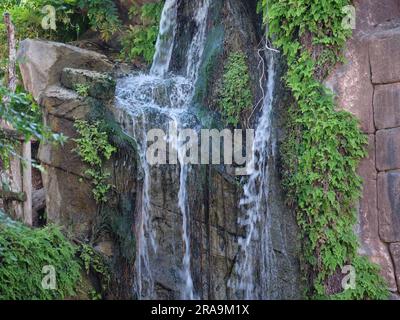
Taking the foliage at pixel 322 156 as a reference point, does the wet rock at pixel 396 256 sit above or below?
below

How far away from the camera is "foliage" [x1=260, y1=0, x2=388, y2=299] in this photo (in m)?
7.39

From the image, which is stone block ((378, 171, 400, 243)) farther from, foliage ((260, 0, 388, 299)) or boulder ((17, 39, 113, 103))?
boulder ((17, 39, 113, 103))

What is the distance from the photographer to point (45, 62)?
347 inches

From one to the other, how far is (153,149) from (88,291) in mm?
2154

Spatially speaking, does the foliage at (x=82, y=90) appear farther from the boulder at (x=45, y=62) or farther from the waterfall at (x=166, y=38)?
the waterfall at (x=166, y=38)

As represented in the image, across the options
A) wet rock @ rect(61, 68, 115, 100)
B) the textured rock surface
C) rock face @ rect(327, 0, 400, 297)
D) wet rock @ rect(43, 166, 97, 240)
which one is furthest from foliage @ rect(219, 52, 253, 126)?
the textured rock surface

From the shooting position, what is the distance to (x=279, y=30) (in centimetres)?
806

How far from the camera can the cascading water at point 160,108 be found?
780 centimetres

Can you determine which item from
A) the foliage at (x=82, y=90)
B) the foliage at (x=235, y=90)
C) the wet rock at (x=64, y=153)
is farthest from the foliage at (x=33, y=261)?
the foliage at (x=235, y=90)

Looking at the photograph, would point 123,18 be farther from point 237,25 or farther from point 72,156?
point 72,156

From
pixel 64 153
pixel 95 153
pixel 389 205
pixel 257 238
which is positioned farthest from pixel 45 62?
pixel 389 205

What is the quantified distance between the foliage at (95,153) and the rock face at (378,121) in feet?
10.9

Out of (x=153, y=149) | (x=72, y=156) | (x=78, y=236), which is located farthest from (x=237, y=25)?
(x=78, y=236)

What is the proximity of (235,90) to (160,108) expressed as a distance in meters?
1.20
